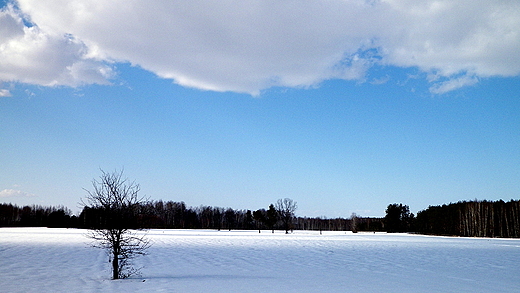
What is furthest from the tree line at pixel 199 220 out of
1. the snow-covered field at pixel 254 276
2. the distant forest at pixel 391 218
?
the snow-covered field at pixel 254 276

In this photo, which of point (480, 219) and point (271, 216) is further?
point (271, 216)

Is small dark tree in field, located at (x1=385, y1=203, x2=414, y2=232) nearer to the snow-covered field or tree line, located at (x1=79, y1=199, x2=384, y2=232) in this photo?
tree line, located at (x1=79, y1=199, x2=384, y2=232)

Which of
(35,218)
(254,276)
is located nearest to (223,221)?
(35,218)

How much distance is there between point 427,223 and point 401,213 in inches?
1026

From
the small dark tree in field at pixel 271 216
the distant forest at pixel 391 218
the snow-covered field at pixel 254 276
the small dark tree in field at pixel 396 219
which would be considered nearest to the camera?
the snow-covered field at pixel 254 276

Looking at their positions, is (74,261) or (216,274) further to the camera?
(74,261)

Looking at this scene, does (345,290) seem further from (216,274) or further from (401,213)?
(401,213)

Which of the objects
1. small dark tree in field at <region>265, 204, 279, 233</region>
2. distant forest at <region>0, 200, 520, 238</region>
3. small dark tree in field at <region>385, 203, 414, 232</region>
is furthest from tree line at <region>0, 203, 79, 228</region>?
small dark tree in field at <region>385, 203, 414, 232</region>

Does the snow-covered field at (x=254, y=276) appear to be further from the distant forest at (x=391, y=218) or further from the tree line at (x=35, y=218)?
the tree line at (x=35, y=218)

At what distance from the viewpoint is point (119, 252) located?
15.2m

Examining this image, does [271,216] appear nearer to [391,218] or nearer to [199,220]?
[391,218]

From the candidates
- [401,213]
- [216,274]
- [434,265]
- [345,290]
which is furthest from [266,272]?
[401,213]

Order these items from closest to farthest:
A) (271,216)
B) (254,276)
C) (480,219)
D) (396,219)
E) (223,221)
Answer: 1. (254,276)
2. (480,219)
3. (271,216)
4. (396,219)
5. (223,221)

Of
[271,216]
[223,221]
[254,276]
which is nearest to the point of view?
[254,276]
